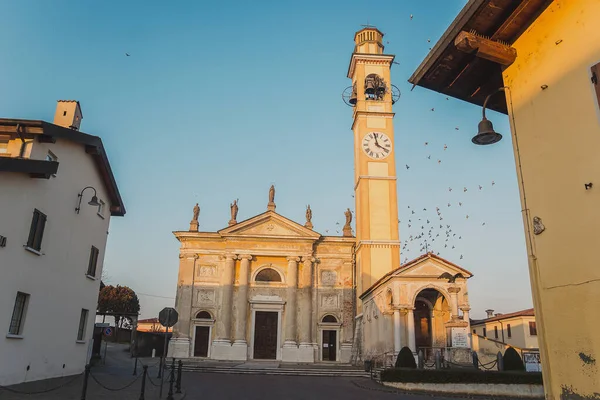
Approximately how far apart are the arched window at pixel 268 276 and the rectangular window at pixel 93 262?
54.4 feet

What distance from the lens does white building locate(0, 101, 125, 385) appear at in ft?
47.9

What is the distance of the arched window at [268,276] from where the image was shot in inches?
1468

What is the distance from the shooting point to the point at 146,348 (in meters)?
40.4

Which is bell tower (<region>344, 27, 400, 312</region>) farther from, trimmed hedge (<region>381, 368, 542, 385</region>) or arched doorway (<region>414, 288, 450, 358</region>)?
trimmed hedge (<region>381, 368, 542, 385</region>)

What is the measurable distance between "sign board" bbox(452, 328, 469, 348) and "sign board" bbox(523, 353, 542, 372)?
2.67 m

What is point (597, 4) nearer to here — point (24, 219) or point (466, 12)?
point (466, 12)

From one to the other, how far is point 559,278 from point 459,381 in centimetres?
1468

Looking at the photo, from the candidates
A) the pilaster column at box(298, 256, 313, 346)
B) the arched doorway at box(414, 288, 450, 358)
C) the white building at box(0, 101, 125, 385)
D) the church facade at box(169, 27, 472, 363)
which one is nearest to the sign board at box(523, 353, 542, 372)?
the arched doorway at box(414, 288, 450, 358)

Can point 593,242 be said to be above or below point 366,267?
below

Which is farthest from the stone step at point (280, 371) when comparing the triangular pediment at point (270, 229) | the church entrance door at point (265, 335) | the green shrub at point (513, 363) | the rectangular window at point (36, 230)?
the rectangular window at point (36, 230)

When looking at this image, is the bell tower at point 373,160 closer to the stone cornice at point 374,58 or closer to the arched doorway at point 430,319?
the stone cornice at point 374,58

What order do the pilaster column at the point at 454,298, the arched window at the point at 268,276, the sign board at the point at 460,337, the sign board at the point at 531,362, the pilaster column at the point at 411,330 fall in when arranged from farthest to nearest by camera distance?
the arched window at the point at 268,276 < the pilaster column at the point at 411,330 < the pilaster column at the point at 454,298 < the sign board at the point at 460,337 < the sign board at the point at 531,362

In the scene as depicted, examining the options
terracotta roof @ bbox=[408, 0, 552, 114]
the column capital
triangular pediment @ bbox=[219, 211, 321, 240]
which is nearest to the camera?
terracotta roof @ bbox=[408, 0, 552, 114]

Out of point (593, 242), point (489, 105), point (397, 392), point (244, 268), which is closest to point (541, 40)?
point (489, 105)
